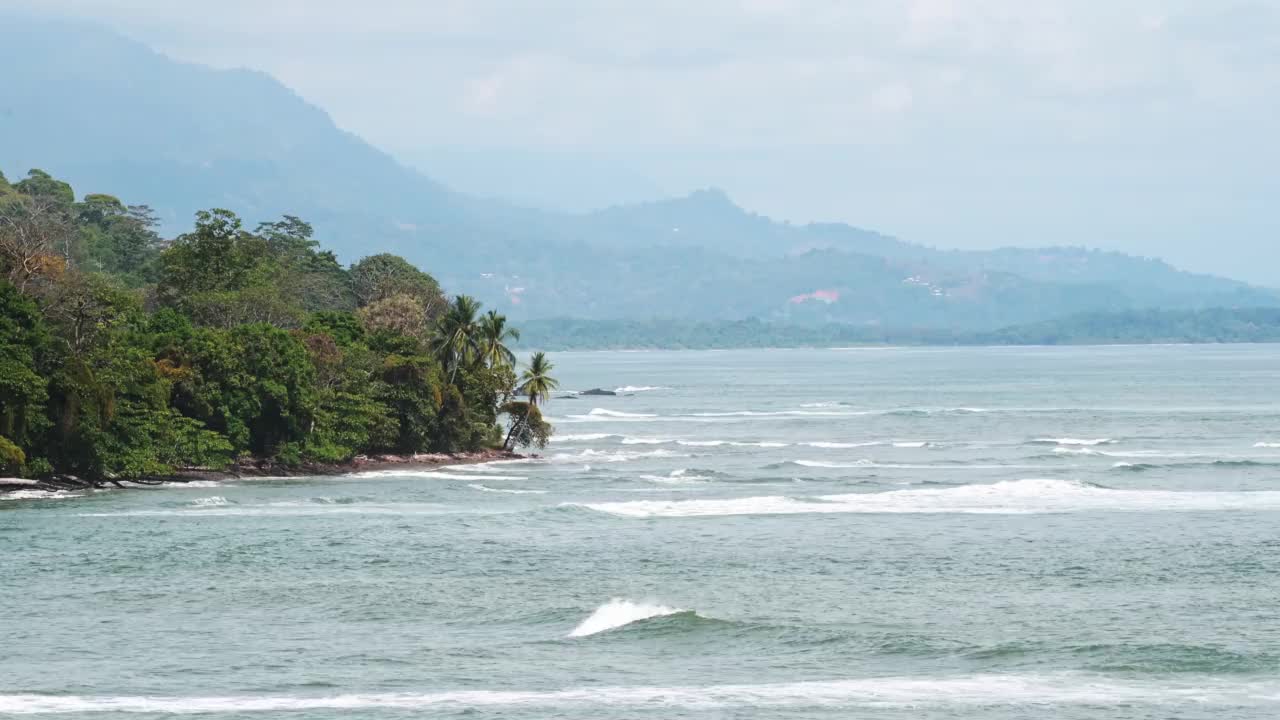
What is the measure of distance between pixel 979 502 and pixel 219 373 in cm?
3739

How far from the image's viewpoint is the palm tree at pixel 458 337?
92875mm

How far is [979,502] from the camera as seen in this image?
65312 mm

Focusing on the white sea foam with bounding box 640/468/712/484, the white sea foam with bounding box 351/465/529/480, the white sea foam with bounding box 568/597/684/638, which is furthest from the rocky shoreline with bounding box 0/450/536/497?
the white sea foam with bounding box 568/597/684/638

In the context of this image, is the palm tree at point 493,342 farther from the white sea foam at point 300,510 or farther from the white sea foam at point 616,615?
the white sea foam at point 616,615

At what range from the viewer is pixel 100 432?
67.6 meters

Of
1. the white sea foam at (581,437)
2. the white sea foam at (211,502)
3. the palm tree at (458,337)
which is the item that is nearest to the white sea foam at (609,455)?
the palm tree at (458,337)

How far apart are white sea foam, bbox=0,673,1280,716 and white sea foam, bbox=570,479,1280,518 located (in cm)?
2980

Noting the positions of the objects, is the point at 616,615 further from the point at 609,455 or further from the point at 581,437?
the point at 581,437

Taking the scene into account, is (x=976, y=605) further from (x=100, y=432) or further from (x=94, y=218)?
(x=94, y=218)

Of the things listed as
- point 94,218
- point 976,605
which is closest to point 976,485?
point 976,605

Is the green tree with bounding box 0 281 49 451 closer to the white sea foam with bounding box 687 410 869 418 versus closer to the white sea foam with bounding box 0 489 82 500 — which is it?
the white sea foam with bounding box 0 489 82 500

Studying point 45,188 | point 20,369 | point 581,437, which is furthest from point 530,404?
point 45,188

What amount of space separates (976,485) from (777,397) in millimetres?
107324

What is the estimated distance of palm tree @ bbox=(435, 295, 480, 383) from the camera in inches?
3656
